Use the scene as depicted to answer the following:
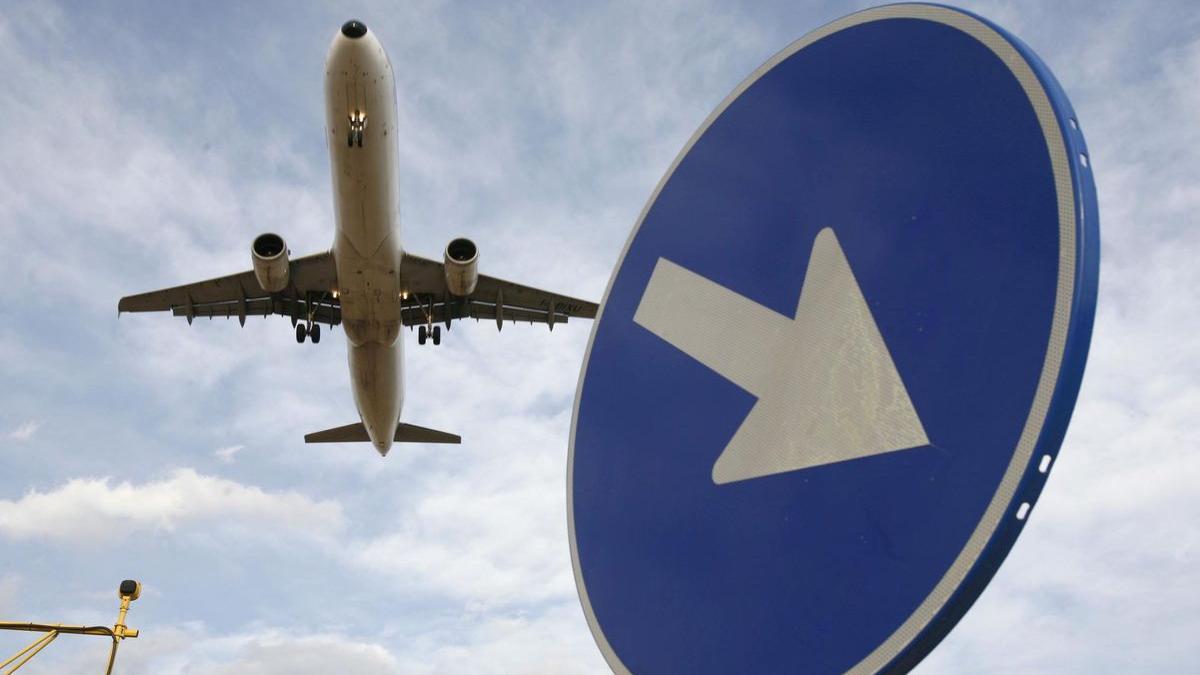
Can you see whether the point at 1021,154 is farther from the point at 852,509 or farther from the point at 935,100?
the point at 852,509

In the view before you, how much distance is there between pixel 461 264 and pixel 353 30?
6.68 meters

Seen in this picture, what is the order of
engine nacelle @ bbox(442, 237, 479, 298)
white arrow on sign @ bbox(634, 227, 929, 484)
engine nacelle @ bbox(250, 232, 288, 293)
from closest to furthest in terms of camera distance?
white arrow on sign @ bbox(634, 227, 929, 484) → engine nacelle @ bbox(250, 232, 288, 293) → engine nacelle @ bbox(442, 237, 479, 298)

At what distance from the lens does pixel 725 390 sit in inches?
71.4

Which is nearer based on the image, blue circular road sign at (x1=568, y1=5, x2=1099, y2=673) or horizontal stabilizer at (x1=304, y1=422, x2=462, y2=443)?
blue circular road sign at (x1=568, y1=5, x2=1099, y2=673)

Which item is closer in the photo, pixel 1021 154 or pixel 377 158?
pixel 1021 154

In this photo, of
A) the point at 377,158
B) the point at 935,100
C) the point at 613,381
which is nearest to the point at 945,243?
the point at 935,100

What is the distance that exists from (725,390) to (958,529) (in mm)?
675

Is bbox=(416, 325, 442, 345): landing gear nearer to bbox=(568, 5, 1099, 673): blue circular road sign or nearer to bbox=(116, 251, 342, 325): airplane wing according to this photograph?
bbox=(116, 251, 342, 325): airplane wing

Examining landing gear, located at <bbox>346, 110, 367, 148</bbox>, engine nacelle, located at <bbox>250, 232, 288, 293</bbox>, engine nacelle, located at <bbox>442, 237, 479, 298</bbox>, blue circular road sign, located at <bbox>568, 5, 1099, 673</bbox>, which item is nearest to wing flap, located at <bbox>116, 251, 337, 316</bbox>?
engine nacelle, located at <bbox>250, 232, 288, 293</bbox>

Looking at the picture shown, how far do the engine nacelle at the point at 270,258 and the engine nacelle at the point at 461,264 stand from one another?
426cm

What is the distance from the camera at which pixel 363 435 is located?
3162cm

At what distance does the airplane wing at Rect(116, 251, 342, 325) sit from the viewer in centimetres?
2461

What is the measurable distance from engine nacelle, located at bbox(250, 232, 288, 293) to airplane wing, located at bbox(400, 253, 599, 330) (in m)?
3.57

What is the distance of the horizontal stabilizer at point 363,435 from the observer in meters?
31.6
